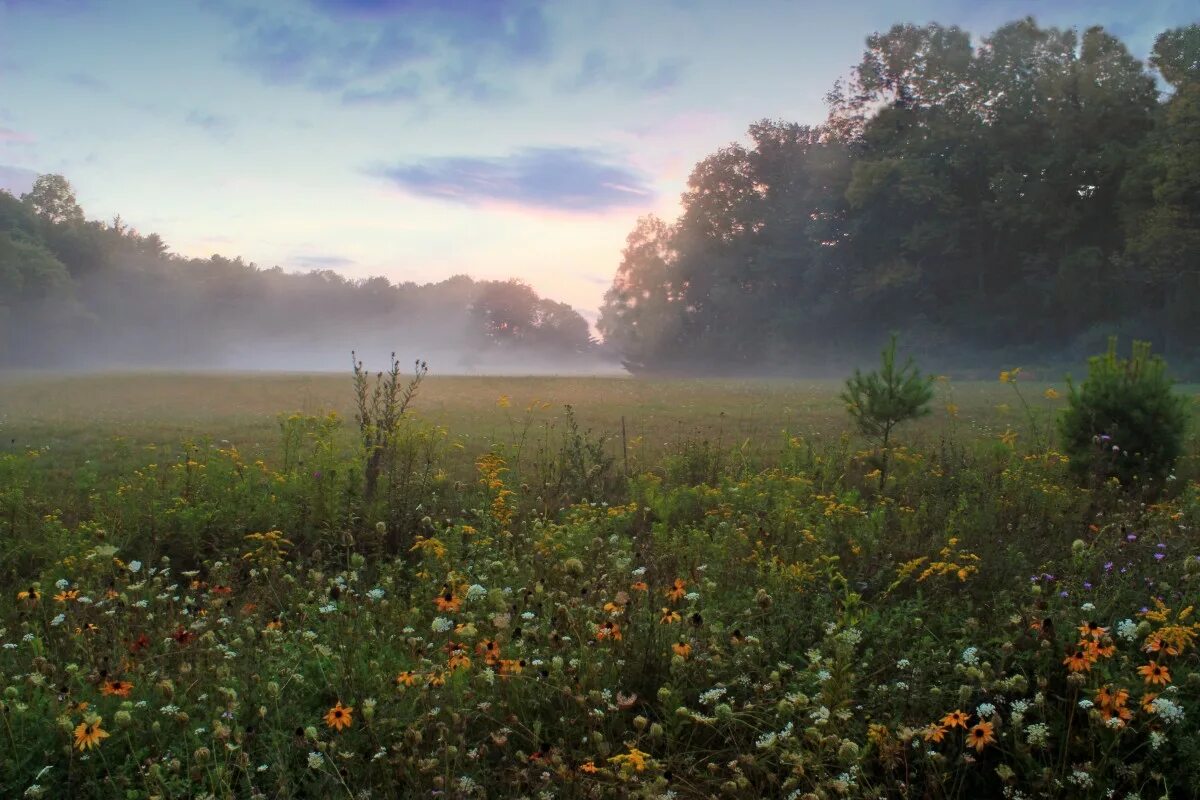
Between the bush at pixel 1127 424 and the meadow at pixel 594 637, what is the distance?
1.03 feet

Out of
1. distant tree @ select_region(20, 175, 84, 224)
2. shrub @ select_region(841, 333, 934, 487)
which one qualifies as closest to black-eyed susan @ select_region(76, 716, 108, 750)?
shrub @ select_region(841, 333, 934, 487)

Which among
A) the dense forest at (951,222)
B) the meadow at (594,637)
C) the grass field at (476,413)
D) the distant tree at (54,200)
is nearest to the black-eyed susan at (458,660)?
the meadow at (594,637)

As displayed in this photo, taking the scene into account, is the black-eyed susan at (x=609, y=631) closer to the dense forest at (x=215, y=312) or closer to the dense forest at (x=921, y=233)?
the dense forest at (x=921, y=233)

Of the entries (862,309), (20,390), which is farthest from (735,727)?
(862,309)

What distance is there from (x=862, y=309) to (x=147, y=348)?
52.7 metres

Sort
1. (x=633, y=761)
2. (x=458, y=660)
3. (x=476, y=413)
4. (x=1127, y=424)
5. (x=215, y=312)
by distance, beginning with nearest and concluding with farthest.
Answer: (x=633, y=761)
(x=458, y=660)
(x=1127, y=424)
(x=476, y=413)
(x=215, y=312)

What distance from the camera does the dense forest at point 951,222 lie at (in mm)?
37594

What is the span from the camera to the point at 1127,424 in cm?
845

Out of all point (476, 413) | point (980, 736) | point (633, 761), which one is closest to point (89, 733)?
point (633, 761)

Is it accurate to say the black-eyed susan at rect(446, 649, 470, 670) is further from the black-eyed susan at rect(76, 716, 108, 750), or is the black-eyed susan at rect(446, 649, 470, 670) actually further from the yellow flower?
the black-eyed susan at rect(76, 716, 108, 750)

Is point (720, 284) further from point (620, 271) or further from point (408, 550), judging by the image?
point (408, 550)

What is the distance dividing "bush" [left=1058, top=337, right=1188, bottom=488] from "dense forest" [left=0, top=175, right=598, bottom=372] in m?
55.1

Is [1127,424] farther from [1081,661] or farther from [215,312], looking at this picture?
[215,312]

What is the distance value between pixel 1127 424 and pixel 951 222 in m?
37.8
